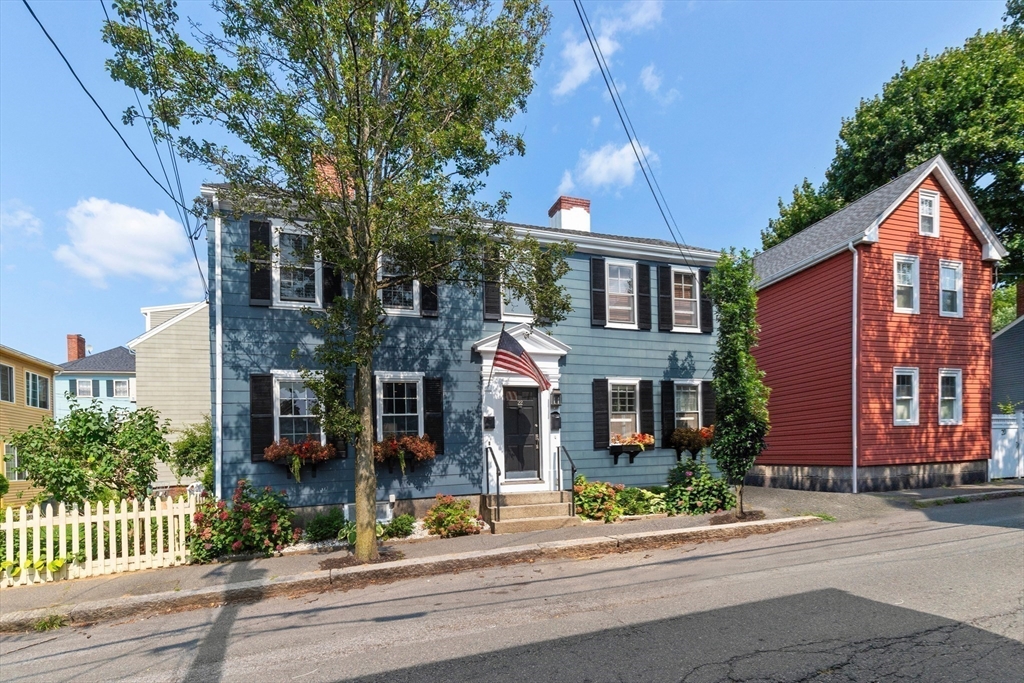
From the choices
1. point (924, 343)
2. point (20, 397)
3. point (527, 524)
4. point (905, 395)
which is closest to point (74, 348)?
point (20, 397)

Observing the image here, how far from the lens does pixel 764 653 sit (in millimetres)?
4816

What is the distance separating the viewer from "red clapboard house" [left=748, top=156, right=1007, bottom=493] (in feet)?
49.6

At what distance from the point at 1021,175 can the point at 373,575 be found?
24.9 m

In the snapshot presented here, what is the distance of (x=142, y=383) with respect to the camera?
746 inches

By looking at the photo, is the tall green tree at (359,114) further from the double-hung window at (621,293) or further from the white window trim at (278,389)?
the double-hung window at (621,293)

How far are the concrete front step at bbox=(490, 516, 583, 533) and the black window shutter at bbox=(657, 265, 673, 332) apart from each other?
5547 millimetres

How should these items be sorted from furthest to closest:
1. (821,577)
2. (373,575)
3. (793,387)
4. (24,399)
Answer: (24,399), (793,387), (373,575), (821,577)

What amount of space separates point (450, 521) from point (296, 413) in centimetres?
355

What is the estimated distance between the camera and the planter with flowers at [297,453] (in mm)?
10204

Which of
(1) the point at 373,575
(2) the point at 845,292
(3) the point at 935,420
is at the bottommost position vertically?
(1) the point at 373,575

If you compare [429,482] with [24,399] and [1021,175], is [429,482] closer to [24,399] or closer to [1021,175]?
[24,399]

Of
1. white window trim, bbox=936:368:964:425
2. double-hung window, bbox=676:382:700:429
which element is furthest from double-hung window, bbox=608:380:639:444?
white window trim, bbox=936:368:964:425

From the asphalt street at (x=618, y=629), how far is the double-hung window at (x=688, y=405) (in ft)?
18.4

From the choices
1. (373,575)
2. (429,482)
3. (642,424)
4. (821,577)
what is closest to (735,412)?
(642,424)
